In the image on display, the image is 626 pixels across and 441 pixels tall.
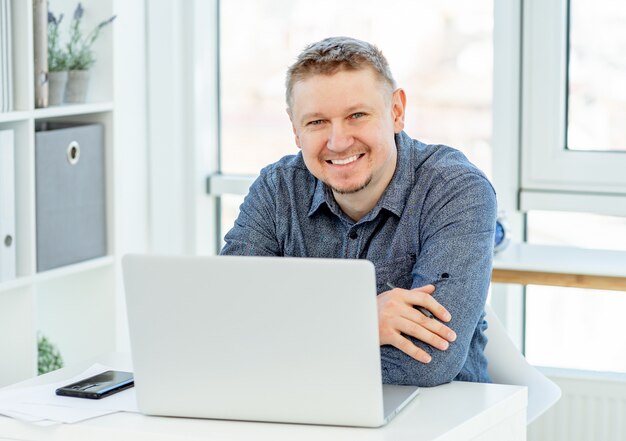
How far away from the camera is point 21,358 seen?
9.48ft

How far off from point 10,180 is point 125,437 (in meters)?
1.27

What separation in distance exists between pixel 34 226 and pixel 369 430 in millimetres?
1491

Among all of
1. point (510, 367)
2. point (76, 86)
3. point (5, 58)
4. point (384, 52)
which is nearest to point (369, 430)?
point (510, 367)

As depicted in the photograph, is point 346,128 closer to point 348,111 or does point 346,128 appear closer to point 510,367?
point 348,111

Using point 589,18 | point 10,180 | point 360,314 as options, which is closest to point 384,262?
point 360,314

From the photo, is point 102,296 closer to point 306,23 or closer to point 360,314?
point 306,23

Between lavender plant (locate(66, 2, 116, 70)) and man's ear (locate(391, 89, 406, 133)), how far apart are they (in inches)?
45.8

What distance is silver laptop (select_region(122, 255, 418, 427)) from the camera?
160cm

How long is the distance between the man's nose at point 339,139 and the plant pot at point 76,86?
116 cm

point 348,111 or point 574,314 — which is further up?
point 348,111

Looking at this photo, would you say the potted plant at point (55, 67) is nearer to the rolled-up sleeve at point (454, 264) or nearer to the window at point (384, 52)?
the window at point (384, 52)

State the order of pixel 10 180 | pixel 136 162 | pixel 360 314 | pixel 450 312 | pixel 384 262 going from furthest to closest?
pixel 136 162, pixel 10 180, pixel 384 262, pixel 450 312, pixel 360 314

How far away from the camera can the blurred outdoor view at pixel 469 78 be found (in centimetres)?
321

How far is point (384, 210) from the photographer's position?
2.21 metres
